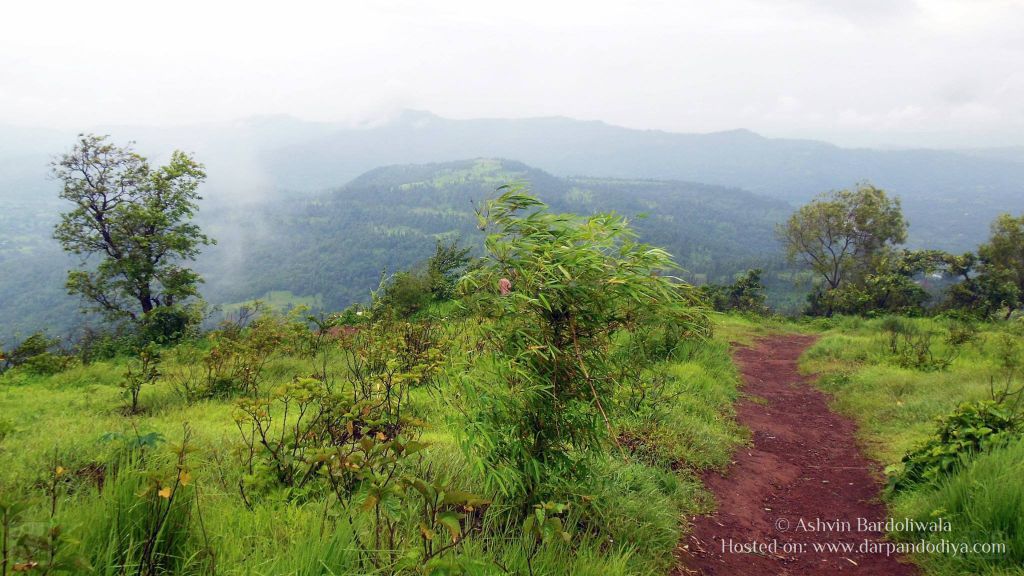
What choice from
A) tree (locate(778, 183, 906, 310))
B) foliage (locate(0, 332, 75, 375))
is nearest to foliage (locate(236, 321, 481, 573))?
foliage (locate(0, 332, 75, 375))

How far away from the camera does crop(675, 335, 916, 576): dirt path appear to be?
4.06 m

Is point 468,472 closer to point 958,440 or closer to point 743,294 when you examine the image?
point 958,440

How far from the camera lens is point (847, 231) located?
108 feet

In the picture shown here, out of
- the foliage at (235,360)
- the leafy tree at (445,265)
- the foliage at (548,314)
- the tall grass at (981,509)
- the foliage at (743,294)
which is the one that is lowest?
the foliage at (743,294)

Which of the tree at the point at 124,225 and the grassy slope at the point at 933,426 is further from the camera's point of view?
the tree at the point at 124,225

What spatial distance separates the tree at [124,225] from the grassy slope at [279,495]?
12.0 meters

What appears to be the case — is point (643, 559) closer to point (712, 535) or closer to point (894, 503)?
point (712, 535)

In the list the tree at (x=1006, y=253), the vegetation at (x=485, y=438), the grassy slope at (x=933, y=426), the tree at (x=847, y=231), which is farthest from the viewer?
the tree at (x=847, y=231)

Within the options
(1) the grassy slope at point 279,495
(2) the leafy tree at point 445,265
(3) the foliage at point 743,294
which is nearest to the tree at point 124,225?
(2) the leafy tree at point 445,265

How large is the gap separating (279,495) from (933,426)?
820 cm

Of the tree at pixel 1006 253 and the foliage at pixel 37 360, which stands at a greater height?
the tree at pixel 1006 253

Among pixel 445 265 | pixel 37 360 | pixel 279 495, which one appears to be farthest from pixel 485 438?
pixel 445 265

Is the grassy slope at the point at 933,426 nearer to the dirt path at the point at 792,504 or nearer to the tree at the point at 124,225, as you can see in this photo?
the dirt path at the point at 792,504

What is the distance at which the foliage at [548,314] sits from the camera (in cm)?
301
